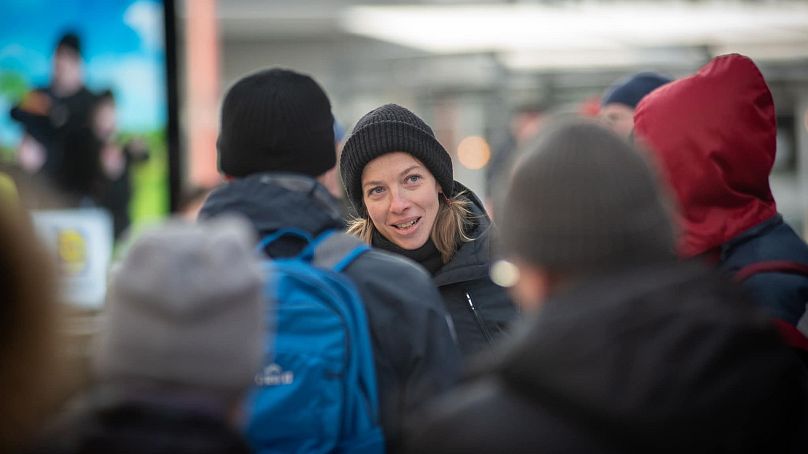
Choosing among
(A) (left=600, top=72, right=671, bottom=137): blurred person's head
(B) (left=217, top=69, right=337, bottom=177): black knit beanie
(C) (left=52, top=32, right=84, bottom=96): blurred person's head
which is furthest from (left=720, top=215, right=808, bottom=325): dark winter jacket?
(C) (left=52, top=32, right=84, bottom=96): blurred person's head

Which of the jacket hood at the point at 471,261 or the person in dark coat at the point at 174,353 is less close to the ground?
the person in dark coat at the point at 174,353

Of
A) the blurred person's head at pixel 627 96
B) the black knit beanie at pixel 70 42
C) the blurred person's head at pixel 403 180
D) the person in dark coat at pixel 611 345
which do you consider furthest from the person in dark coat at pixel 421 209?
the blurred person's head at pixel 627 96

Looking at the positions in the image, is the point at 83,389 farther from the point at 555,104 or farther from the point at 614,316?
the point at 555,104

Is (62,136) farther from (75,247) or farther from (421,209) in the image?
(421,209)

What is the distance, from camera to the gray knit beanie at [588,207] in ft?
6.21

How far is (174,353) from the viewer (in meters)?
1.79

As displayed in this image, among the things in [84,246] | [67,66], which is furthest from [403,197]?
[67,66]

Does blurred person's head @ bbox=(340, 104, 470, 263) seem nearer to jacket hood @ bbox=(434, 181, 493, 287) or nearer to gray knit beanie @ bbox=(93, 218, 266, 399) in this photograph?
jacket hood @ bbox=(434, 181, 493, 287)

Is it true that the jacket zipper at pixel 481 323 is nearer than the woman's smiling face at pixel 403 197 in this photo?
Yes

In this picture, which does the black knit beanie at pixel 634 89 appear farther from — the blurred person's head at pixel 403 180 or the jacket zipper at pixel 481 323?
the jacket zipper at pixel 481 323

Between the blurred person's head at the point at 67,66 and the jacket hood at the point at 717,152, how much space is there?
2472 millimetres

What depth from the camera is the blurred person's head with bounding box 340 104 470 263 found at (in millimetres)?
3520

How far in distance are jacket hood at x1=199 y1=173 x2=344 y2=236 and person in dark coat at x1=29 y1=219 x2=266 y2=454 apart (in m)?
0.71

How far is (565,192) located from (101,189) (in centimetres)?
316
